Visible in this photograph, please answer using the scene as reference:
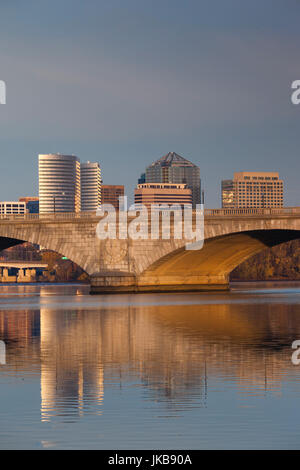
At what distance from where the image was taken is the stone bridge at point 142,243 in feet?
263

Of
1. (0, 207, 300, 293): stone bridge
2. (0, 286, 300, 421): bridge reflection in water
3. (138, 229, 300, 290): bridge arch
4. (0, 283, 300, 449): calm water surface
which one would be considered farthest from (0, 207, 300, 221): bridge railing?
(0, 283, 300, 449): calm water surface

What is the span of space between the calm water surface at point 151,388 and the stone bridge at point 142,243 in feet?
136

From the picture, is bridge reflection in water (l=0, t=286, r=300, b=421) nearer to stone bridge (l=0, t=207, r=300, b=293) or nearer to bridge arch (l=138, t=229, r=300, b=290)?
stone bridge (l=0, t=207, r=300, b=293)

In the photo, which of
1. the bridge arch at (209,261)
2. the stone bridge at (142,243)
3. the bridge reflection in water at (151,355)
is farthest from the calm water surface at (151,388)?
the bridge arch at (209,261)

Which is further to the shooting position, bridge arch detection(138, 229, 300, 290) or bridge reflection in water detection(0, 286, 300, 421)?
bridge arch detection(138, 229, 300, 290)

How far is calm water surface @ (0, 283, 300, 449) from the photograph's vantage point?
51.0 feet

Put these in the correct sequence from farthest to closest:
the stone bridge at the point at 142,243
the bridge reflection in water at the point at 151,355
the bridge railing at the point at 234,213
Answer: the stone bridge at the point at 142,243 → the bridge railing at the point at 234,213 → the bridge reflection in water at the point at 151,355

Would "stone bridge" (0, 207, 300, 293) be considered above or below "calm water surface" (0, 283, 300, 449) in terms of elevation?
above

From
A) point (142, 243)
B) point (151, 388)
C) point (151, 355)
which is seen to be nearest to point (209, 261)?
point (142, 243)

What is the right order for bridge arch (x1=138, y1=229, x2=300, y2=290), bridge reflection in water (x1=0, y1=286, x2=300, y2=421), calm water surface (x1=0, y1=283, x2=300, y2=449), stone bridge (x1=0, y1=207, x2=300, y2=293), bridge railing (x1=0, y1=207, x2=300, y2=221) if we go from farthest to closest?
bridge arch (x1=138, y1=229, x2=300, y2=290) < stone bridge (x1=0, y1=207, x2=300, y2=293) < bridge railing (x1=0, y1=207, x2=300, y2=221) < bridge reflection in water (x1=0, y1=286, x2=300, y2=421) < calm water surface (x1=0, y1=283, x2=300, y2=449)

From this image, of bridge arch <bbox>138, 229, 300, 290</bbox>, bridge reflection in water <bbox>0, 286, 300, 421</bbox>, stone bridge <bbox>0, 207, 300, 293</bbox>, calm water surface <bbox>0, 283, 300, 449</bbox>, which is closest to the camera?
calm water surface <bbox>0, 283, 300, 449</bbox>

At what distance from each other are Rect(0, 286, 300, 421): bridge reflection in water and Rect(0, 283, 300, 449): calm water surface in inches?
1.3

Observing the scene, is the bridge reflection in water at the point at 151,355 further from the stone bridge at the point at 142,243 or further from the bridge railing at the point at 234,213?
the bridge railing at the point at 234,213
